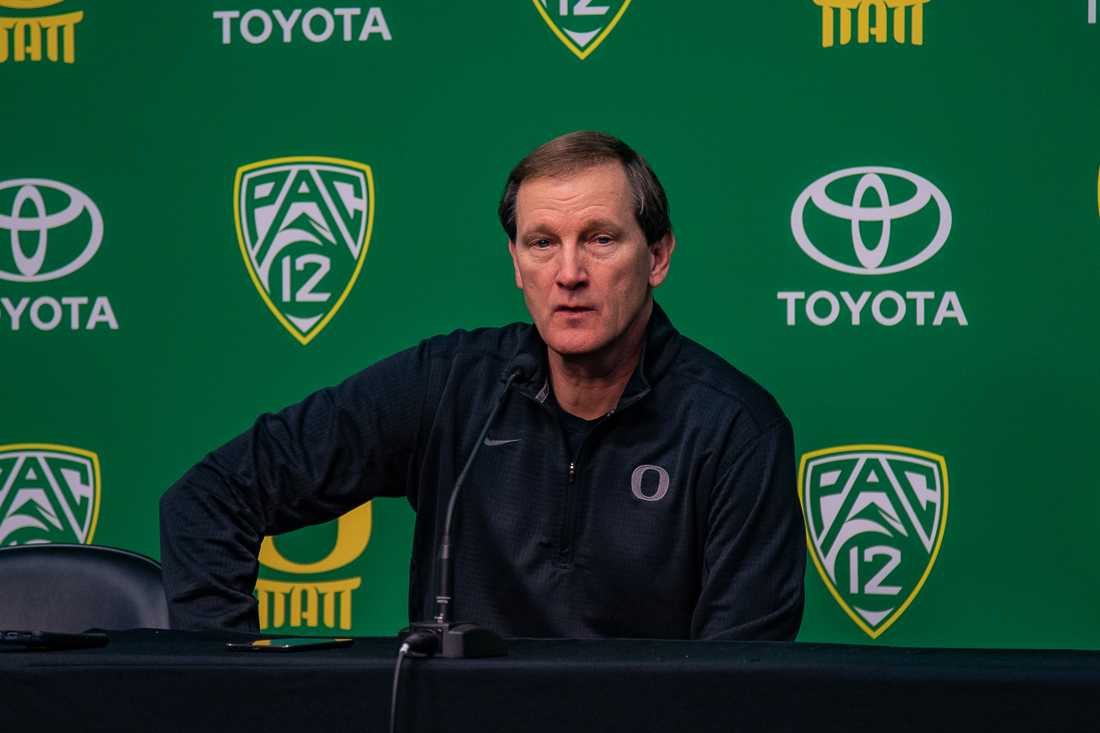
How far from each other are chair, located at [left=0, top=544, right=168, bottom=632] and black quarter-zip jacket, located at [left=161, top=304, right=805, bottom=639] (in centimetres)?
5

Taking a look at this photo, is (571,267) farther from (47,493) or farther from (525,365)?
(47,493)

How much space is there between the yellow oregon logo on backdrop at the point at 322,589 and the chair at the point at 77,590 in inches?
24.2

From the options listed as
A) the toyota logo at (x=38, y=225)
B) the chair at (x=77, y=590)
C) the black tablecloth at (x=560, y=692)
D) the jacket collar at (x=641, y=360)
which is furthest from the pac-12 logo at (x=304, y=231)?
the black tablecloth at (x=560, y=692)

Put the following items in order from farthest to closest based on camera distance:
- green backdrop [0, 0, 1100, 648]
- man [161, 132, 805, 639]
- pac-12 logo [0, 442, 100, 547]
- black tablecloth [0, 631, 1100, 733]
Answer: pac-12 logo [0, 442, 100, 547] → green backdrop [0, 0, 1100, 648] → man [161, 132, 805, 639] → black tablecloth [0, 631, 1100, 733]

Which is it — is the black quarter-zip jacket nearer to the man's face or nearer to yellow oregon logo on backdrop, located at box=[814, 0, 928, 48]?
the man's face

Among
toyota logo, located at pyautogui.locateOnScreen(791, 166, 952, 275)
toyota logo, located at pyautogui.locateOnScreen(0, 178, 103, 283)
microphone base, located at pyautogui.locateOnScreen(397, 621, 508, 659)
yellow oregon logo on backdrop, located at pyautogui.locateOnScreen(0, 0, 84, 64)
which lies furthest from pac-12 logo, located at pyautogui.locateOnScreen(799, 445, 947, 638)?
yellow oregon logo on backdrop, located at pyautogui.locateOnScreen(0, 0, 84, 64)

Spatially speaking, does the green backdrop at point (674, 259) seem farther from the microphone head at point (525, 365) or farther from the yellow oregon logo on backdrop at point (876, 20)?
the microphone head at point (525, 365)

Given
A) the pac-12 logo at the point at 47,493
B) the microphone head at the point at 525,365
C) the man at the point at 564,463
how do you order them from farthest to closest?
the pac-12 logo at the point at 47,493 → the man at the point at 564,463 → the microphone head at the point at 525,365

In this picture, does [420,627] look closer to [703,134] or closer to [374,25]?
[703,134]

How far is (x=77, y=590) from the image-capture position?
1739 millimetres

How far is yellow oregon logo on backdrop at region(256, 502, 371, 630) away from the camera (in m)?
2.35

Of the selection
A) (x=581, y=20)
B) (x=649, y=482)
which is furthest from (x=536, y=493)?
(x=581, y=20)

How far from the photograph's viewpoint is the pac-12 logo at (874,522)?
7.18ft

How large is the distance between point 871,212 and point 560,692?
4.75ft
